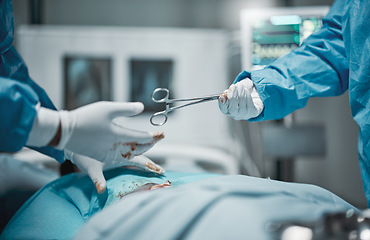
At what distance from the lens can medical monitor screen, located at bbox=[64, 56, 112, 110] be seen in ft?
7.83

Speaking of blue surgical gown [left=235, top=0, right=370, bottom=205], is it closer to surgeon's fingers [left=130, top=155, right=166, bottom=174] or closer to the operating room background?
surgeon's fingers [left=130, top=155, right=166, bottom=174]

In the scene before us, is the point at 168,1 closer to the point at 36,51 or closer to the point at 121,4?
the point at 121,4

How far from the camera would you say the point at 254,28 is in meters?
2.29

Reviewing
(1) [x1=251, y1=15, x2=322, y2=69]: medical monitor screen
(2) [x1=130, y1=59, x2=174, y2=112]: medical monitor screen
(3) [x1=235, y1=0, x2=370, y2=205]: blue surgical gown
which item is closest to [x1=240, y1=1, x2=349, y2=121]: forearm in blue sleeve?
(3) [x1=235, y1=0, x2=370, y2=205]: blue surgical gown

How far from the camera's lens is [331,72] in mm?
1021

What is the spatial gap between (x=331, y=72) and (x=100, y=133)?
719 millimetres

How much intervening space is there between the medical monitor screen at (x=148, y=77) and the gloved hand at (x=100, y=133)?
5.25 ft

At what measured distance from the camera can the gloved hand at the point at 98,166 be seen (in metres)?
0.96

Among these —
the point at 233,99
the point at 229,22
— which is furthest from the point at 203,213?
the point at 229,22

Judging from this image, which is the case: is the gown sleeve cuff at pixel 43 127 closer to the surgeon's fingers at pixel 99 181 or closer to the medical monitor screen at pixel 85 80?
the surgeon's fingers at pixel 99 181

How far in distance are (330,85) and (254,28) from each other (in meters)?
1.37

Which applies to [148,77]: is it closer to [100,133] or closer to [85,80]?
[85,80]

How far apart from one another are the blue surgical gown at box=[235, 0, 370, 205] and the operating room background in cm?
150

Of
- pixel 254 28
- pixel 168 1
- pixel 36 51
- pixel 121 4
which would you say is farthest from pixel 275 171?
pixel 36 51
